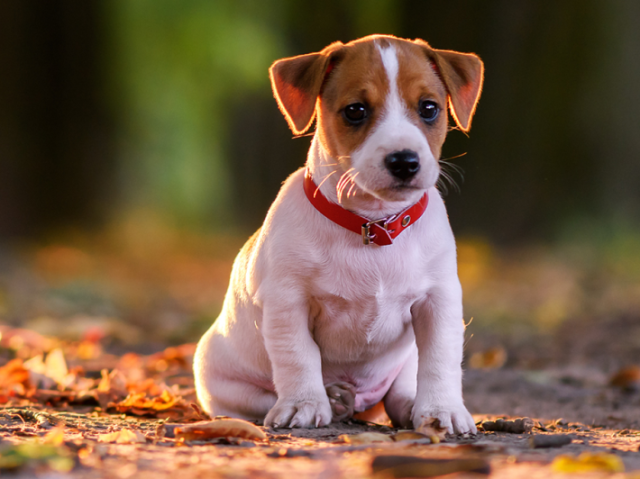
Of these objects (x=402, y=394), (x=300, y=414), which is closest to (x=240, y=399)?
(x=300, y=414)

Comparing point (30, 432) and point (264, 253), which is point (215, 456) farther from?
point (264, 253)

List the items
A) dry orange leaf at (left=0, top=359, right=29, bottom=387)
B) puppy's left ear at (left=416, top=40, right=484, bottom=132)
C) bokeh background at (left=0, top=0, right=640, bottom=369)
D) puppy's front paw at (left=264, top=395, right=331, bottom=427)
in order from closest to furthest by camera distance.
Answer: puppy's front paw at (left=264, top=395, right=331, bottom=427) < puppy's left ear at (left=416, top=40, right=484, bottom=132) < dry orange leaf at (left=0, top=359, right=29, bottom=387) < bokeh background at (left=0, top=0, right=640, bottom=369)

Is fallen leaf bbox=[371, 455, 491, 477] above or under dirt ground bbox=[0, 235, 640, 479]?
above

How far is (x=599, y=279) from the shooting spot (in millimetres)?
10719

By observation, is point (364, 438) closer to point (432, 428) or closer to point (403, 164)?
point (432, 428)

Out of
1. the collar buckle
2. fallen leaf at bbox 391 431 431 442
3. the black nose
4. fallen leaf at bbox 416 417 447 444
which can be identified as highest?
the black nose

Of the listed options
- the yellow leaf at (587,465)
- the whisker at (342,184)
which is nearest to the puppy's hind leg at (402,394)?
the whisker at (342,184)

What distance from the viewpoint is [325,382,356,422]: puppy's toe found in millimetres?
3693

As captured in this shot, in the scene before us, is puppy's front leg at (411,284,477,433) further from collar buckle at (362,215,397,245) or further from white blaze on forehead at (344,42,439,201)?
white blaze on forehead at (344,42,439,201)

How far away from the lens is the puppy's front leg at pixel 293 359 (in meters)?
3.43

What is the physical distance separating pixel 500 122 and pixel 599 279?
12.2 feet

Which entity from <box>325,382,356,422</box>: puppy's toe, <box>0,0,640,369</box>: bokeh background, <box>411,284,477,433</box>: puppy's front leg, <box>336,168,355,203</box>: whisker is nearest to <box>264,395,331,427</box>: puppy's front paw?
<box>325,382,356,422</box>: puppy's toe

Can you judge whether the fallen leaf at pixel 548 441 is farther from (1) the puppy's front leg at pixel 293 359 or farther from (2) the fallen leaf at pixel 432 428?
(1) the puppy's front leg at pixel 293 359

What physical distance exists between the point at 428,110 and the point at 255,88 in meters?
13.1
